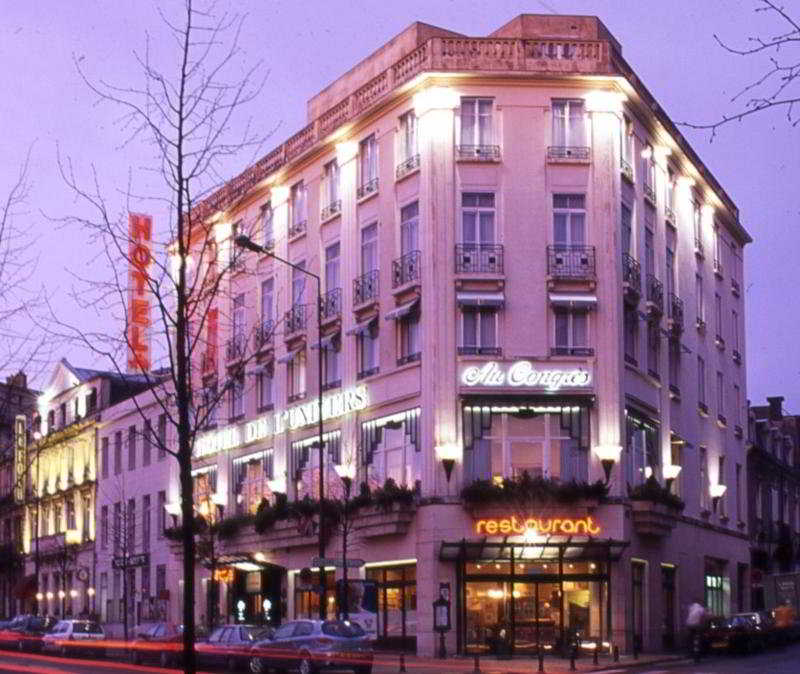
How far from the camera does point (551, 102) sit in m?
51.9

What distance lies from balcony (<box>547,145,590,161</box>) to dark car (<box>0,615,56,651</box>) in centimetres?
2892

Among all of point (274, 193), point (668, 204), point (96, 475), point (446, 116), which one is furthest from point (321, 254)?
point (96, 475)

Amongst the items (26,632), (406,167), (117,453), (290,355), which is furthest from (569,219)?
(117,453)

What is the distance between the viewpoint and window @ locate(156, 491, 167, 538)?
242 feet

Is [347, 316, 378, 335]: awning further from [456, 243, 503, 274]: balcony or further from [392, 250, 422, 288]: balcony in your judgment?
[456, 243, 503, 274]: balcony

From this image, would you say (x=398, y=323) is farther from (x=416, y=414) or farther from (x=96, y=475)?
(x=96, y=475)

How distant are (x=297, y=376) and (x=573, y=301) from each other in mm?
13902

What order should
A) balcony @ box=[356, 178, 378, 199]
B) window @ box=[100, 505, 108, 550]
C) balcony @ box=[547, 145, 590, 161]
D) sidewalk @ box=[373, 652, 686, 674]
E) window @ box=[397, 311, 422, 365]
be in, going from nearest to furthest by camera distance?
1. sidewalk @ box=[373, 652, 686, 674]
2. balcony @ box=[547, 145, 590, 161]
3. window @ box=[397, 311, 422, 365]
4. balcony @ box=[356, 178, 378, 199]
5. window @ box=[100, 505, 108, 550]

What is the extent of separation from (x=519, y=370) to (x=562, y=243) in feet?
15.2

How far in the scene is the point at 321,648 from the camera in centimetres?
3981

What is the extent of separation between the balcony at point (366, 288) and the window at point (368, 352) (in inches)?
39.2

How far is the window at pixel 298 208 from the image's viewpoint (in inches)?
2383

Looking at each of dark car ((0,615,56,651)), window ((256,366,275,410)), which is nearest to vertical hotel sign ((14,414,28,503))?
window ((256,366,275,410))

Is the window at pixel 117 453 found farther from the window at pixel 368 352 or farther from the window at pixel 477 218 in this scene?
the window at pixel 477 218
